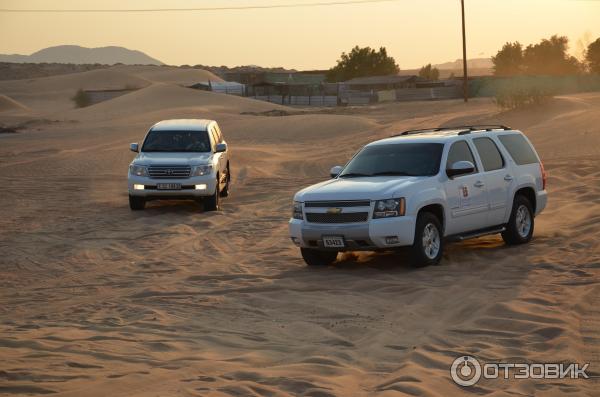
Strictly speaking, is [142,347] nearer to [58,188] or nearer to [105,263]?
[105,263]

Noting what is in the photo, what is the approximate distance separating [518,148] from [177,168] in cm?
753

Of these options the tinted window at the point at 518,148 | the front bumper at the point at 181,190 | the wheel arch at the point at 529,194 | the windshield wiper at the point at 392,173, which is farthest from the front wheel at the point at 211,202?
the windshield wiper at the point at 392,173

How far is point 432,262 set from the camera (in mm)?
14039

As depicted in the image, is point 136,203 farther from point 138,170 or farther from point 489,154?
point 489,154

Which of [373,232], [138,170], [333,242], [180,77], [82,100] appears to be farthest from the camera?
[180,77]

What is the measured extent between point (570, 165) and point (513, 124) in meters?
14.6

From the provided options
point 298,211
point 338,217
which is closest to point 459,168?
point 338,217

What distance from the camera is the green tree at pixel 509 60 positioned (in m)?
135

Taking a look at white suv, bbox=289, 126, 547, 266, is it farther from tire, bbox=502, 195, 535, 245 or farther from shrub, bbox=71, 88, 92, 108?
shrub, bbox=71, 88, 92, 108

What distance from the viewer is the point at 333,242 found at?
541 inches

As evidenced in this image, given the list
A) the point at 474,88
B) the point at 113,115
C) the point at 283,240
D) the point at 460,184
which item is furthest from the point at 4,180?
the point at 474,88

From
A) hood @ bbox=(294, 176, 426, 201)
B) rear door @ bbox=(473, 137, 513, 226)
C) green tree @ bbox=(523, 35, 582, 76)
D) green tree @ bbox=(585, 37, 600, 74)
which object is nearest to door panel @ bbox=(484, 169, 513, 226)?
rear door @ bbox=(473, 137, 513, 226)

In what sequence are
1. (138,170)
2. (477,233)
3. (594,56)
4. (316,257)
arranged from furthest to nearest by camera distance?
(594,56)
(138,170)
(477,233)
(316,257)

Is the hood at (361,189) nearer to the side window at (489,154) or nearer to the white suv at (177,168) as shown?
the side window at (489,154)
